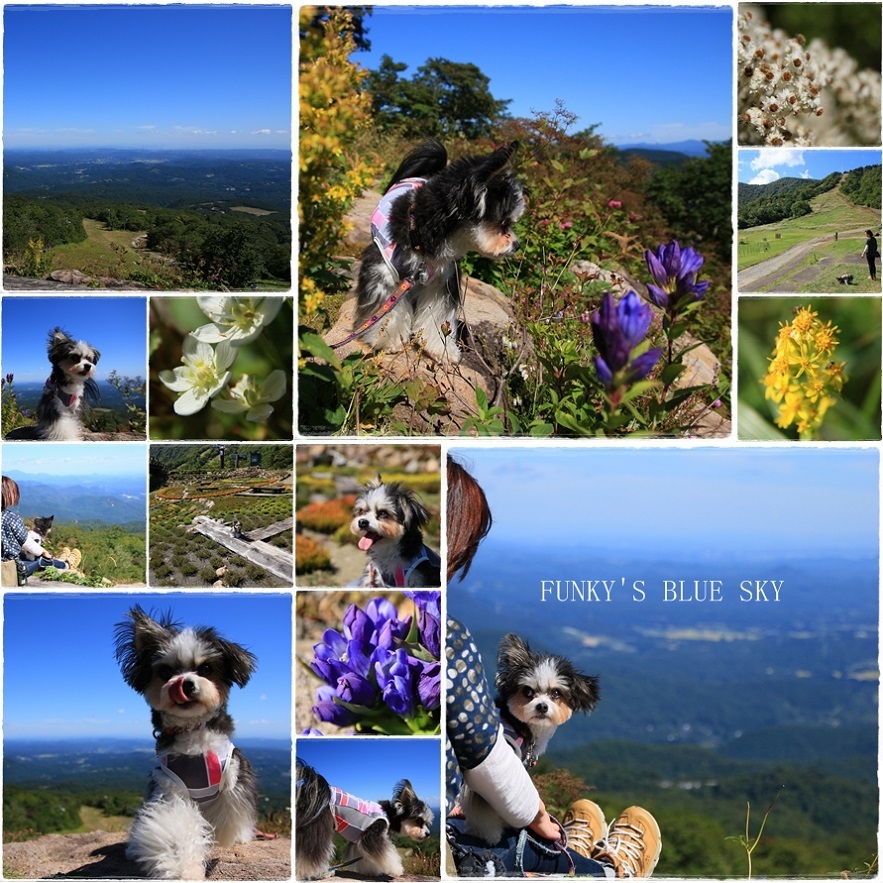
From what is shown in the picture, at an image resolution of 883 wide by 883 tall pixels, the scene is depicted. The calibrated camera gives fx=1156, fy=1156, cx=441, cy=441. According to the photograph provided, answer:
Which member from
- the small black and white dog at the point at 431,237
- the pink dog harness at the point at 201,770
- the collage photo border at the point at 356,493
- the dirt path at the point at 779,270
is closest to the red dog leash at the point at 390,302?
the small black and white dog at the point at 431,237

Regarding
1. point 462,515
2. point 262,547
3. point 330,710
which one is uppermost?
point 462,515

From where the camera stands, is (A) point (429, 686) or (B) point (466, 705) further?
(A) point (429, 686)

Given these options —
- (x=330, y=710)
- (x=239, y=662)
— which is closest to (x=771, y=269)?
(x=330, y=710)

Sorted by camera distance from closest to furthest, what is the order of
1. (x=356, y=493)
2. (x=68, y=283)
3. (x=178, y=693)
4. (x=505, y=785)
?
1. (x=505, y=785)
2. (x=178, y=693)
3. (x=356, y=493)
4. (x=68, y=283)

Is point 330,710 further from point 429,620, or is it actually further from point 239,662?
point 429,620

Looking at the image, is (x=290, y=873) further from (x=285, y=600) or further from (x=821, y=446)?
(x=821, y=446)

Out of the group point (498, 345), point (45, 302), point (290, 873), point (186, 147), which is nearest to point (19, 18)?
point (186, 147)

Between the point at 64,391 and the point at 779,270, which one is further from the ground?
the point at 779,270
